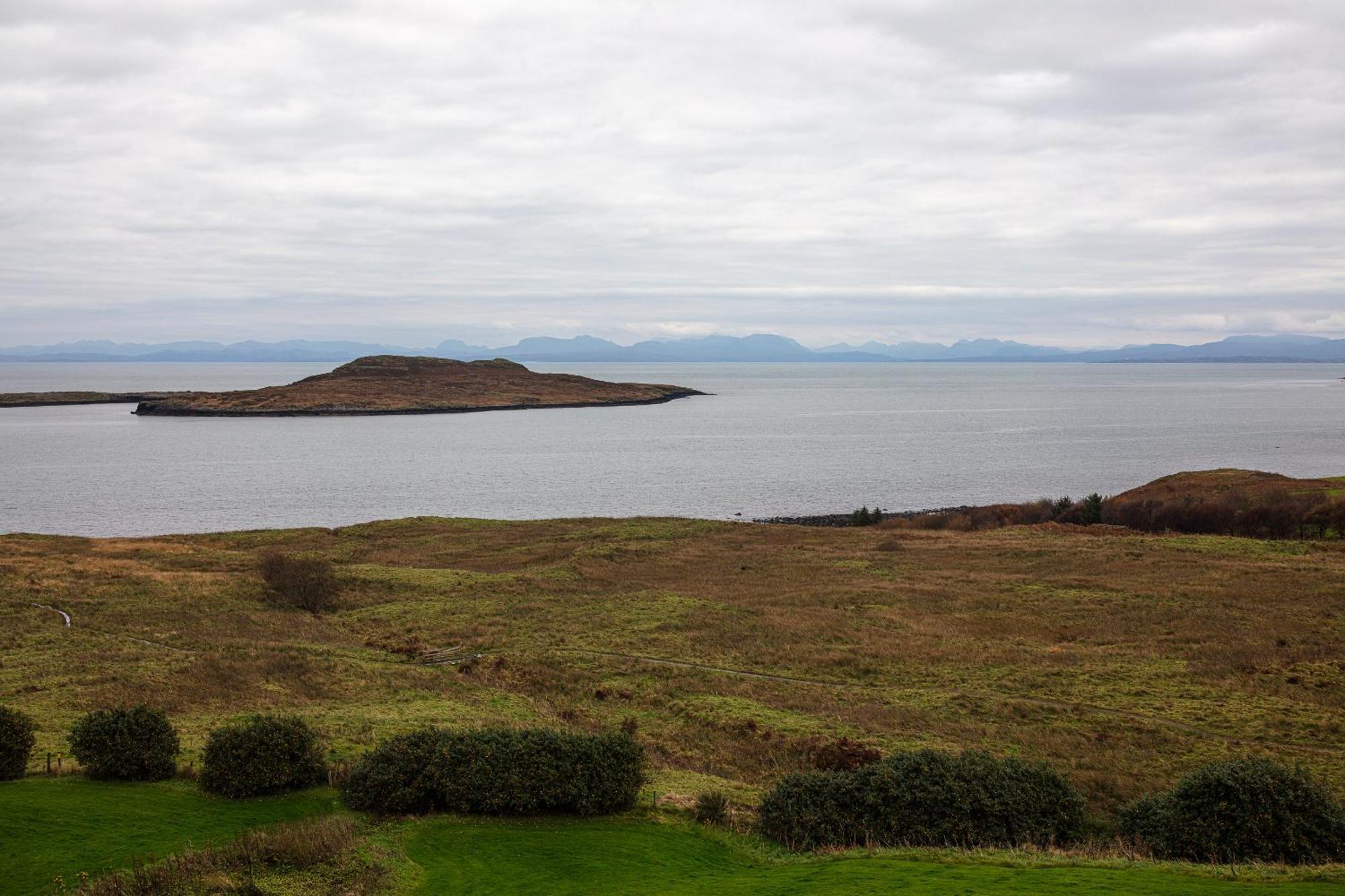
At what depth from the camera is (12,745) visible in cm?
1747

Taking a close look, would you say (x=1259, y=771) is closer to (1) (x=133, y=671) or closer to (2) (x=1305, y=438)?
(1) (x=133, y=671)

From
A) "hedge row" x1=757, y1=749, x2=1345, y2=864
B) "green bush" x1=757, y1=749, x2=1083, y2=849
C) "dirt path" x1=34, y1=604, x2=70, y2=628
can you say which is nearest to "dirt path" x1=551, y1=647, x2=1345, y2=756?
"hedge row" x1=757, y1=749, x2=1345, y2=864

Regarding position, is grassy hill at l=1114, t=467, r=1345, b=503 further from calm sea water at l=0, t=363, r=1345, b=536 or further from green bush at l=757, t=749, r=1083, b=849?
green bush at l=757, t=749, r=1083, b=849

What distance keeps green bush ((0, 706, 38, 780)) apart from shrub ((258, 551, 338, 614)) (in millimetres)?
26264

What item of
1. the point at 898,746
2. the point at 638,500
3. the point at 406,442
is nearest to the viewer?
the point at 898,746

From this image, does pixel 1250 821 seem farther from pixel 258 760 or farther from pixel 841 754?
pixel 258 760

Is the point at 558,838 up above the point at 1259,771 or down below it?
below

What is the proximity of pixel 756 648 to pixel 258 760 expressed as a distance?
21394 millimetres

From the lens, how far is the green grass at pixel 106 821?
13664mm

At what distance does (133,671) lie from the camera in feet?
97.9

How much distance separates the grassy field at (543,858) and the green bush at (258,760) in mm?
310

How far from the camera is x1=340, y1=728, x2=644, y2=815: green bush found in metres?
16.7

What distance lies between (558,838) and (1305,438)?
174 metres

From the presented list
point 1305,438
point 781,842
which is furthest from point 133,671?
point 1305,438
